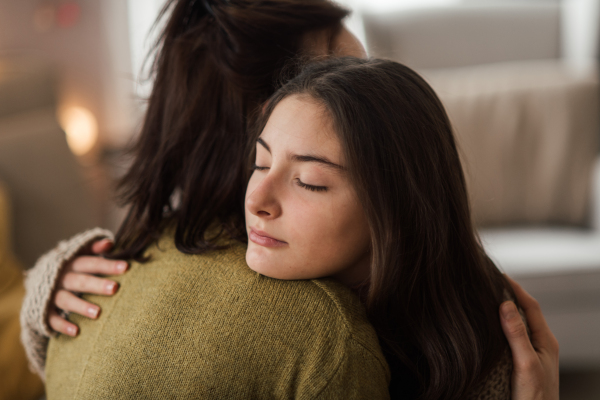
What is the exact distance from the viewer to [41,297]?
90cm

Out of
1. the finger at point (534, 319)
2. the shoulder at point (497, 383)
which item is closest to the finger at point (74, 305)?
the shoulder at point (497, 383)

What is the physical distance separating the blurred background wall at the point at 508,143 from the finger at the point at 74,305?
2.46 feet

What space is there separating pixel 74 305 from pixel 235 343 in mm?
356

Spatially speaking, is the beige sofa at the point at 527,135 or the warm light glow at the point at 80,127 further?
the warm light glow at the point at 80,127

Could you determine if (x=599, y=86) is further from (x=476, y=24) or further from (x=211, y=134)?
(x=211, y=134)

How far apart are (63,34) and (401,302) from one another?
3329 millimetres

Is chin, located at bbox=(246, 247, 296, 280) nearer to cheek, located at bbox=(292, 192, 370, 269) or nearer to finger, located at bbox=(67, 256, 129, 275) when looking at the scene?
cheek, located at bbox=(292, 192, 370, 269)

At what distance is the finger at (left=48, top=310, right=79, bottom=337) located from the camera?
2.66 ft

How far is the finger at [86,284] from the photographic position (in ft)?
2.64

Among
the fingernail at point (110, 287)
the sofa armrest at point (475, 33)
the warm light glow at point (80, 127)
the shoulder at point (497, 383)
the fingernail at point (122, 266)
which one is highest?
the sofa armrest at point (475, 33)

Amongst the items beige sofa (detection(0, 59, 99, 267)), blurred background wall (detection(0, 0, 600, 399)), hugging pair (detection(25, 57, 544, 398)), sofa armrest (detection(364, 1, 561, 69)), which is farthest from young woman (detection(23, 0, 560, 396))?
sofa armrest (detection(364, 1, 561, 69))

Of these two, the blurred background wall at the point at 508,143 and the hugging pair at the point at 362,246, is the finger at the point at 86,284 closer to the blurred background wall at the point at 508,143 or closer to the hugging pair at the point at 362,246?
the hugging pair at the point at 362,246

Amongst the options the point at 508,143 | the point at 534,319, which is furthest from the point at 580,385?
the point at 534,319

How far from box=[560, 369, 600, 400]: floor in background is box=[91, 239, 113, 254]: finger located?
1729 millimetres
